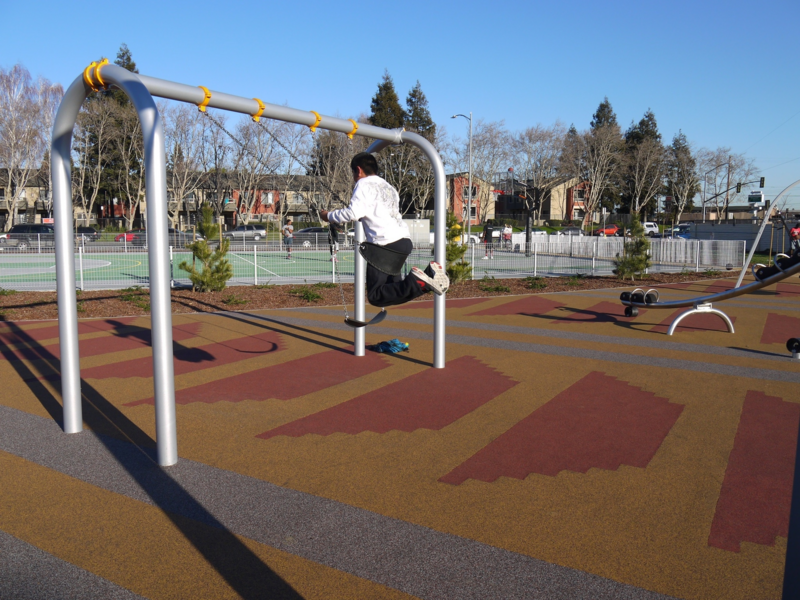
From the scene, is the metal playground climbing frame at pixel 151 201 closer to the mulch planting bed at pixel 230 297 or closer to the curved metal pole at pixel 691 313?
the curved metal pole at pixel 691 313

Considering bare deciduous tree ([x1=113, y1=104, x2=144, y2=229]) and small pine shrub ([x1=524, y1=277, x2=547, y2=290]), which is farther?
bare deciduous tree ([x1=113, y1=104, x2=144, y2=229])

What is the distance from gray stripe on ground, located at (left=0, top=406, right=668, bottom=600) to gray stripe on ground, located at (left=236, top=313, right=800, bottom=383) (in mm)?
5693

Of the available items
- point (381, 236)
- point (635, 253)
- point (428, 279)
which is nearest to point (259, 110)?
point (381, 236)

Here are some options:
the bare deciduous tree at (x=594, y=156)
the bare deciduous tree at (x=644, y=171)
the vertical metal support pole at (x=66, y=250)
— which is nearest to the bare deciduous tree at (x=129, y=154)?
the bare deciduous tree at (x=594, y=156)

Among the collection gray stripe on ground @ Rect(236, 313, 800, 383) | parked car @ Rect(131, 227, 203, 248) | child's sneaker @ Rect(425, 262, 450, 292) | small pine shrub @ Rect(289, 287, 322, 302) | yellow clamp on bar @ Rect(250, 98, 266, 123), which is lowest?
gray stripe on ground @ Rect(236, 313, 800, 383)

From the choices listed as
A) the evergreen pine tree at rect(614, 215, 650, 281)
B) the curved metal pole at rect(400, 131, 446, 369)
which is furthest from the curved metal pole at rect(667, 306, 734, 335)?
the evergreen pine tree at rect(614, 215, 650, 281)

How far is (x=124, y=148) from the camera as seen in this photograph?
50750mm

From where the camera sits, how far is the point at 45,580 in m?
3.16

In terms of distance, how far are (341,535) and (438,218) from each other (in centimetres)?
508

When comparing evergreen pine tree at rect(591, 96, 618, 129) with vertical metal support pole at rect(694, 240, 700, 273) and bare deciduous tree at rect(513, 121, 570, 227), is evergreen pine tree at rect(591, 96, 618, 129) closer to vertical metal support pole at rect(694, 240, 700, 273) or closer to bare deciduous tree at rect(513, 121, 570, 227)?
bare deciduous tree at rect(513, 121, 570, 227)

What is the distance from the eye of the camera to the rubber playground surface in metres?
3.24

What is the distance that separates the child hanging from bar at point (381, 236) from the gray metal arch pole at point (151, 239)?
1.80m

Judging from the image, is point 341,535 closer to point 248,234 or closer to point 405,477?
point 405,477

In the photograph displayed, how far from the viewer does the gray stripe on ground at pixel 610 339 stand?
29.8ft
